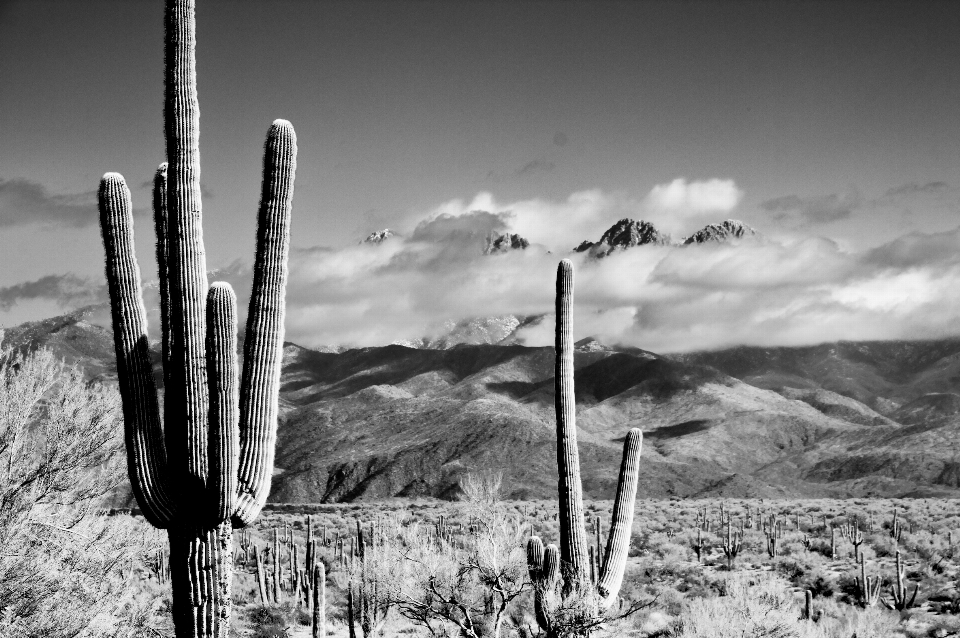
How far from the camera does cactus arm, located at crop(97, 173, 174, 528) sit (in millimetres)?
9117

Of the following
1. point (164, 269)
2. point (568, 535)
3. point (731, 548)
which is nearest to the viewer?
point (164, 269)

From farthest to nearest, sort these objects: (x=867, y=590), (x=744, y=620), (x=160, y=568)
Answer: (x=160, y=568) < (x=867, y=590) < (x=744, y=620)

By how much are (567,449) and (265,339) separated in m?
8.95

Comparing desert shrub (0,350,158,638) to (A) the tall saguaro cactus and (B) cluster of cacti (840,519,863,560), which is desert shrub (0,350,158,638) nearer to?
(A) the tall saguaro cactus

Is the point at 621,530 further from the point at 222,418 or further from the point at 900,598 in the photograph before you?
the point at 222,418

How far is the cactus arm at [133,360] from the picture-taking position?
359 inches

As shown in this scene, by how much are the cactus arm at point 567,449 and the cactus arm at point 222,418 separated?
8357 millimetres

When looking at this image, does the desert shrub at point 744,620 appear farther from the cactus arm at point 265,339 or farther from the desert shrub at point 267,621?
the cactus arm at point 265,339

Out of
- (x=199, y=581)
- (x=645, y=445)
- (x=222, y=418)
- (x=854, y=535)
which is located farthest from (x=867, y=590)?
(x=645, y=445)

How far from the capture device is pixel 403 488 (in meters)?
101

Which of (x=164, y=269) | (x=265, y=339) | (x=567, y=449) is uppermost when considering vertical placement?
(x=164, y=269)

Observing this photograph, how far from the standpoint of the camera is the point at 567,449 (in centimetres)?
1689

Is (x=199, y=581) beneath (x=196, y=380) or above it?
beneath

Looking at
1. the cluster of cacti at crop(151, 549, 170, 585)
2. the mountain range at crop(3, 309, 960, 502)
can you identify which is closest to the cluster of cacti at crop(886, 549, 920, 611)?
the cluster of cacti at crop(151, 549, 170, 585)
